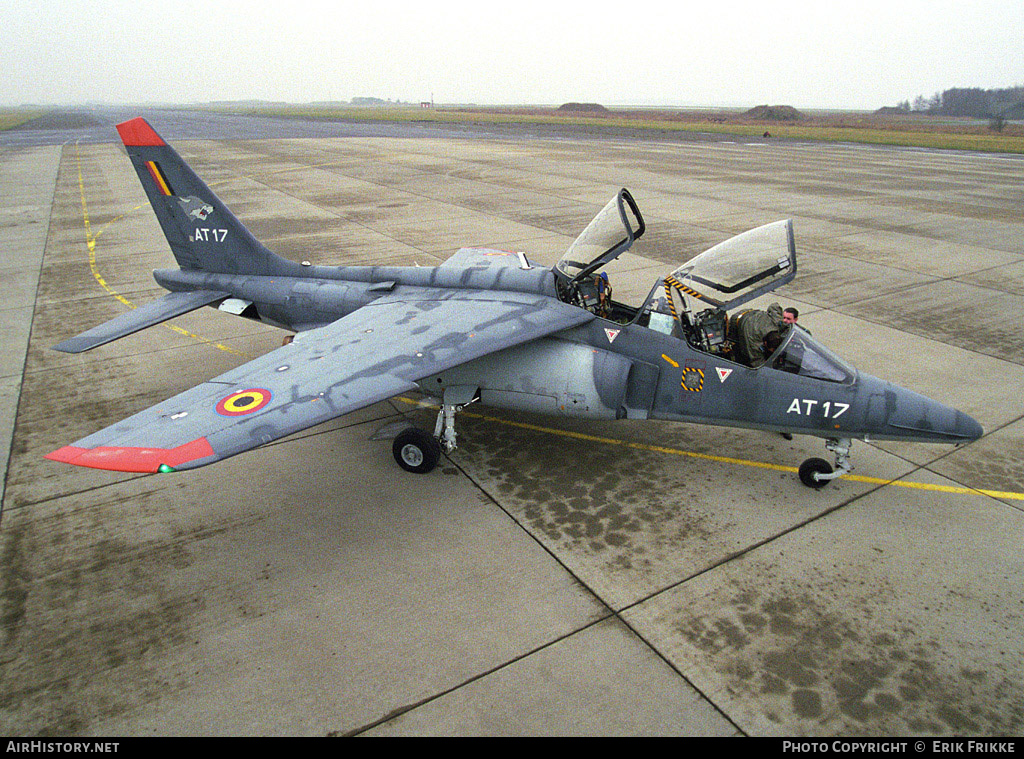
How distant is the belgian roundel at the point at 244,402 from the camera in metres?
6.23

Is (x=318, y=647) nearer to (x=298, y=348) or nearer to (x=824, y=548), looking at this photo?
(x=298, y=348)

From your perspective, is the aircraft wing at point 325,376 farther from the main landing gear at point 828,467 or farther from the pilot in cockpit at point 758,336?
the main landing gear at point 828,467

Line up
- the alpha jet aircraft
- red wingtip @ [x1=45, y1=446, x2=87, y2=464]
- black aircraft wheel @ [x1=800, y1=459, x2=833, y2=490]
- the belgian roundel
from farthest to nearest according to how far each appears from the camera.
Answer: black aircraft wheel @ [x1=800, y1=459, x2=833, y2=490]
the alpha jet aircraft
the belgian roundel
red wingtip @ [x1=45, y1=446, x2=87, y2=464]

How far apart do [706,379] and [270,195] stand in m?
29.8

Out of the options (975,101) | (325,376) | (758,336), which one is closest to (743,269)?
(758,336)

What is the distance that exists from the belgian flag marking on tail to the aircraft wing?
182 inches

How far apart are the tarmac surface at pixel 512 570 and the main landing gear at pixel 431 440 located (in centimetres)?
24

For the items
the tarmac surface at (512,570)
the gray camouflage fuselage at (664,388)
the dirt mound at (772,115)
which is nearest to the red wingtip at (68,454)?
the tarmac surface at (512,570)

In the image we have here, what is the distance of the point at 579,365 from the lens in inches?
315

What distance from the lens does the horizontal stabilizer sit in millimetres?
8547

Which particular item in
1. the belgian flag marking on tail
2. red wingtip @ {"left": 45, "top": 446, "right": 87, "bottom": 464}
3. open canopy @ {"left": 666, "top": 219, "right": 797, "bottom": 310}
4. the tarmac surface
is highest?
the belgian flag marking on tail

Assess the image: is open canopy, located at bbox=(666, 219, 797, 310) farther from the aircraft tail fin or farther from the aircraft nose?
the aircraft tail fin

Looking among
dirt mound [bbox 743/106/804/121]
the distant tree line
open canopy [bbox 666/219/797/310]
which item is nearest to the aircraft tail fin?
open canopy [bbox 666/219/797/310]

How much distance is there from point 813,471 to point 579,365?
3.41m
